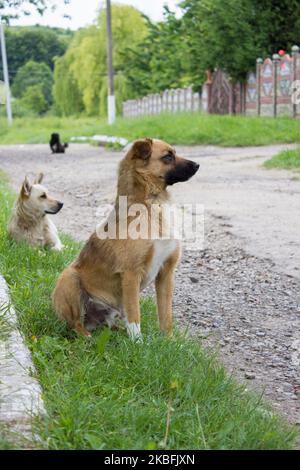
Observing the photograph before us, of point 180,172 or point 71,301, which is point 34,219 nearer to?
point 71,301

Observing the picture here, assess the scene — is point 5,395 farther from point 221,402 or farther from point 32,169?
point 32,169

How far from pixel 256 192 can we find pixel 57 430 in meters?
8.04

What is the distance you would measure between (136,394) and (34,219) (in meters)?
3.90

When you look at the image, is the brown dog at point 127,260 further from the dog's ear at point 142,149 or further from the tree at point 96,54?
the tree at point 96,54

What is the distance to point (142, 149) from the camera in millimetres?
4148

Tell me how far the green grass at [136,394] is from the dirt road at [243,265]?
0.39 metres

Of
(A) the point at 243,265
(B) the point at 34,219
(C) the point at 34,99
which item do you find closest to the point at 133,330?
(A) the point at 243,265

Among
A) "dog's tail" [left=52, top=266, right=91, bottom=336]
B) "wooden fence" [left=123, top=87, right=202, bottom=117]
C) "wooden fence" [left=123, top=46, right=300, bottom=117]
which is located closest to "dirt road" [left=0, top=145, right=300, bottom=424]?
"dog's tail" [left=52, top=266, right=91, bottom=336]

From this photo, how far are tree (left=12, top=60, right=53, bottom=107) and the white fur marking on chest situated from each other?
231 feet

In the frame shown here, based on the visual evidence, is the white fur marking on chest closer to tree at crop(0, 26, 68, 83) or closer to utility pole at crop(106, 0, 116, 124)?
utility pole at crop(106, 0, 116, 124)

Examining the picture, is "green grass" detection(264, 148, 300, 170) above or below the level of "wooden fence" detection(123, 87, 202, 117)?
below

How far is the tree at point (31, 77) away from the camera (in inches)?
2849

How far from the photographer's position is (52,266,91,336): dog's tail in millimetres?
4184

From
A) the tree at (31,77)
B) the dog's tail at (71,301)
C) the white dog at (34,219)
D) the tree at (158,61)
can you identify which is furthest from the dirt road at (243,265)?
the tree at (31,77)
